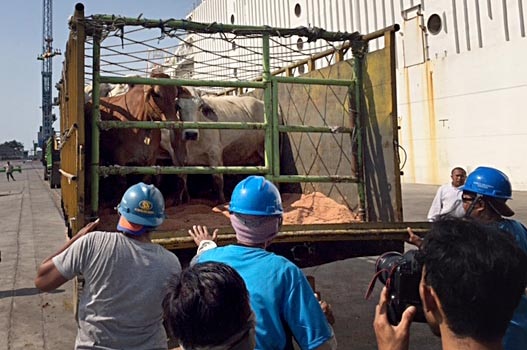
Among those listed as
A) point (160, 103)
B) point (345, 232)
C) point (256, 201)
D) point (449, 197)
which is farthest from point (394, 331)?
point (449, 197)

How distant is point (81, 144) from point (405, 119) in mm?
16203

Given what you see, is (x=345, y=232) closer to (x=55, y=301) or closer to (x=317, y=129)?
(x=317, y=129)

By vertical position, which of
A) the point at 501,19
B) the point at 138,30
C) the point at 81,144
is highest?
the point at 501,19

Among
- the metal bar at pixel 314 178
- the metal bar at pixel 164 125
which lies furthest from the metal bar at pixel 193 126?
the metal bar at pixel 314 178

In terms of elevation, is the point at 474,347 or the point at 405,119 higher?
the point at 405,119

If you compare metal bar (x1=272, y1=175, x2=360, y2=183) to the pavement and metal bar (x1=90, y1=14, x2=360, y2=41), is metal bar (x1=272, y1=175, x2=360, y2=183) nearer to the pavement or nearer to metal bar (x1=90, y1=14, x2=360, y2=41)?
metal bar (x1=90, y1=14, x2=360, y2=41)

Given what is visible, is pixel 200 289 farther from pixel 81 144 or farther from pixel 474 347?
pixel 81 144

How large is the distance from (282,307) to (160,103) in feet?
12.8

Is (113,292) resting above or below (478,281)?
below

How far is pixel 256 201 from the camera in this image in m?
2.09

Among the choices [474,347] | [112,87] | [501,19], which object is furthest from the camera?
[501,19]

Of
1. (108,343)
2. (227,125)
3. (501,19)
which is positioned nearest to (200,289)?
(108,343)

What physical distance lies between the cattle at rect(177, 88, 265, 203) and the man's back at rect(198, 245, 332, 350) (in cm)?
450

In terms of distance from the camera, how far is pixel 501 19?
47.9 ft
